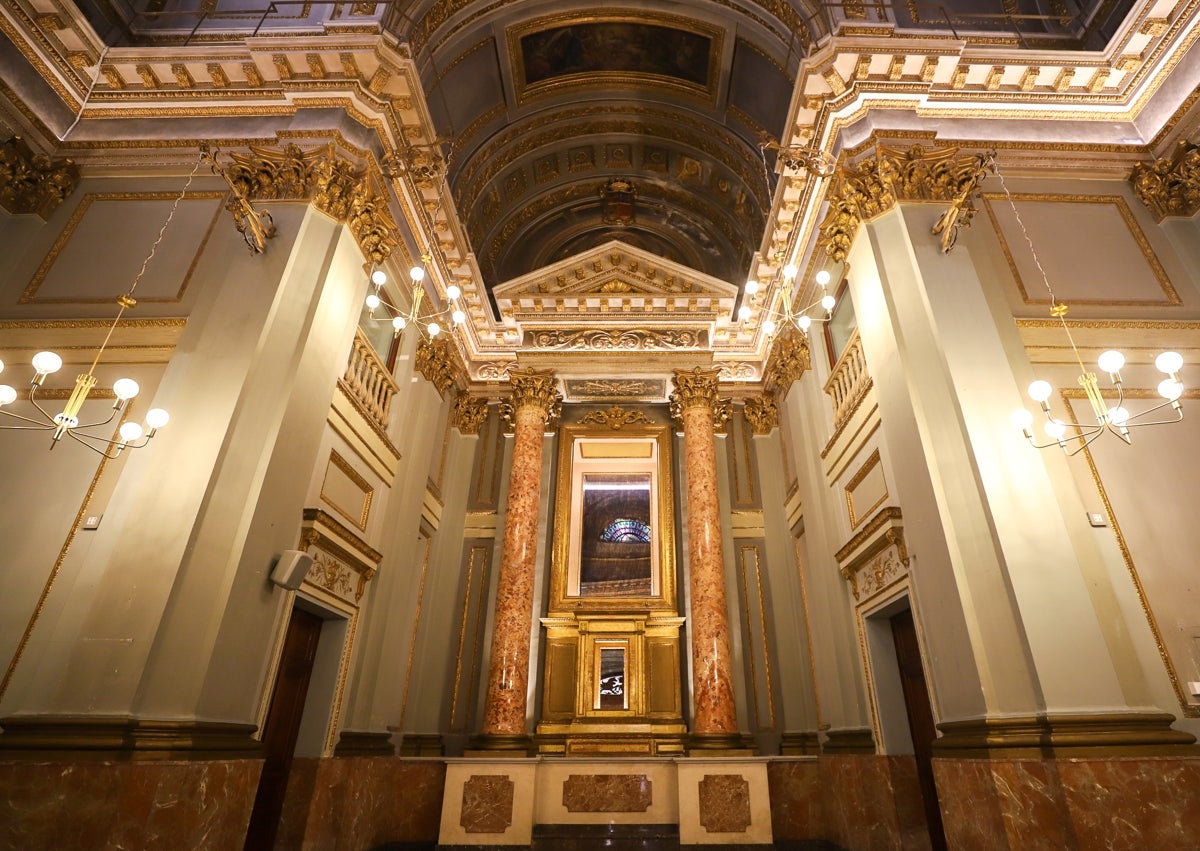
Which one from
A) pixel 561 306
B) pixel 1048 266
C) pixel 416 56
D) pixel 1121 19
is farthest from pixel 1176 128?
pixel 416 56

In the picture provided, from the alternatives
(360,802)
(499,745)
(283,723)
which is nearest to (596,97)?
(499,745)

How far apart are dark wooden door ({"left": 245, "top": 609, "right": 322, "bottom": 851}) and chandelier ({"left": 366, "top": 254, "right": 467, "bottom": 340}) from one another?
3.05 meters

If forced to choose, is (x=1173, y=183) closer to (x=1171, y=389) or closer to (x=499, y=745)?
(x=1171, y=389)

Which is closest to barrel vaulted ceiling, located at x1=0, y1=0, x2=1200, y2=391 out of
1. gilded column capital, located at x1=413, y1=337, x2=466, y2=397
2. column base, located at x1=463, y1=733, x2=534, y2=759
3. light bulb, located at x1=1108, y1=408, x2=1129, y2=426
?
gilded column capital, located at x1=413, y1=337, x2=466, y2=397

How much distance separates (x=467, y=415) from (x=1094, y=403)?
801 cm

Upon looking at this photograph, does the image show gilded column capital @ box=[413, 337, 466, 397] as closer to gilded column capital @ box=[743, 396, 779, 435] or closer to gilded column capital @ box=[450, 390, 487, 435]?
gilded column capital @ box=[450, 390, 487, 435]

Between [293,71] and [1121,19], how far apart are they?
8439 millimetres

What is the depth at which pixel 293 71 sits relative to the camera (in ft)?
21.7

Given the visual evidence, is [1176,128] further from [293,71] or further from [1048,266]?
[293,71]

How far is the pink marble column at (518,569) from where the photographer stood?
7664 mm

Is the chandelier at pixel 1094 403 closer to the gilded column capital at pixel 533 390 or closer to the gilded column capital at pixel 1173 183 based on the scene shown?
the gilded column capital at pixel 1173 183

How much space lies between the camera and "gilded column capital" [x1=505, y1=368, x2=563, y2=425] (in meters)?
9.47

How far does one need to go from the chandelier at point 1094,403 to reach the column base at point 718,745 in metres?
4.63

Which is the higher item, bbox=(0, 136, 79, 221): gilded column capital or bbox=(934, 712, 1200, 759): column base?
bbox=(0, 136, 79, 221): gilded column capital
